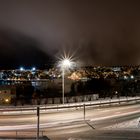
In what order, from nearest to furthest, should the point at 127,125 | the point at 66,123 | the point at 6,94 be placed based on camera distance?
1. the point at 127,125
2. the point at 66,123
3. the point at 6,94

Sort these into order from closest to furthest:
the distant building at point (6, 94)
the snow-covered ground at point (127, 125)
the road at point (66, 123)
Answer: the road at point (66, 123) → the snow-covered ground at point (127, 125) → the distant building at point (6, 94)

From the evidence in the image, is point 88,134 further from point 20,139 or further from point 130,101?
point 130,101

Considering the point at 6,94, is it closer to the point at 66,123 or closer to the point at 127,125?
the point at 66,123

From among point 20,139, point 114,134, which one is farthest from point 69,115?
point 20,139

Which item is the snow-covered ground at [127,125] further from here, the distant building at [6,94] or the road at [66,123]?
the distant building at [6,94]

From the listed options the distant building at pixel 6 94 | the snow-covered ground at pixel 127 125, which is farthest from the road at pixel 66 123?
the distant building at pixel 6 94

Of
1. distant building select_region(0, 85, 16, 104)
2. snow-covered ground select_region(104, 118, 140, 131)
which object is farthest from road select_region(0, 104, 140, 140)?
distant building select_region(0, 85, 16, 104)

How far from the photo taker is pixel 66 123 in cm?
3806

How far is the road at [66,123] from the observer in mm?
32344

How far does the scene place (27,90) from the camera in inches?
4038

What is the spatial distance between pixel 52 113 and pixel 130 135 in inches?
735

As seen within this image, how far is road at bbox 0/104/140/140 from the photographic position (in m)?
32.3

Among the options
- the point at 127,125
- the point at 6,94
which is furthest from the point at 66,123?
the point at 6,94

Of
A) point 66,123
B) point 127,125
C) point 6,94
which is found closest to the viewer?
point 127,125
